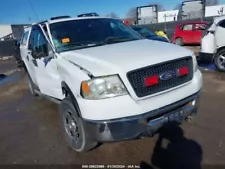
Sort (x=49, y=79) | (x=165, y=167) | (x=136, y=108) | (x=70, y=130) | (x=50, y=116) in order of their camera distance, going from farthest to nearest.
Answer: (x=50, y=116), (x=49, y=79), (x=70, y=130), (x=165, y=167), (x=136, y=108)

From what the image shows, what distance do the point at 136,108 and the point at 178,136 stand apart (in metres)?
1.39

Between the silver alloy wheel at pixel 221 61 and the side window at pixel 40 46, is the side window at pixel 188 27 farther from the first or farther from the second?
the side window at pixel 40 46

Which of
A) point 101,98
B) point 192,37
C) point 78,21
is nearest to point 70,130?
point 101,98

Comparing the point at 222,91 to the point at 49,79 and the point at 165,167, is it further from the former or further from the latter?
the point at 49,79

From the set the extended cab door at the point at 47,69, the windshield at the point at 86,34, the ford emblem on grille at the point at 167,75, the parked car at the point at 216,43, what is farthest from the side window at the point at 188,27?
the ford emblem on grille at the point at 167,75

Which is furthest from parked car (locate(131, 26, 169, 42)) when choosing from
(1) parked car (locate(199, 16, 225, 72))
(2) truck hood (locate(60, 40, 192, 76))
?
(2) truck hood (locate(60, 40, 192, 76))

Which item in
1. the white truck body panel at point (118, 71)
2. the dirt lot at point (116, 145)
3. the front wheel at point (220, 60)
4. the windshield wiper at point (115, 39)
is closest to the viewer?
the white truck body panel at point (118, 71)

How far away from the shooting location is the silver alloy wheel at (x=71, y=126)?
327cm

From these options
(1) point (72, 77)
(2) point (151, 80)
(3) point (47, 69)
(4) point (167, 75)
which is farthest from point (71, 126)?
(4) point (167, 75)

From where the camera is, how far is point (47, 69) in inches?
158

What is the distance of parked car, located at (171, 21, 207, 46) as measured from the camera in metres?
14.8

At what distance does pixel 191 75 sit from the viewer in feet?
10.5

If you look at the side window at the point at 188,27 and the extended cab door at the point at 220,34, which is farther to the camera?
the side window at the point at 188,27

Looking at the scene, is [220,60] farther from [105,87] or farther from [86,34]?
[105,87]
